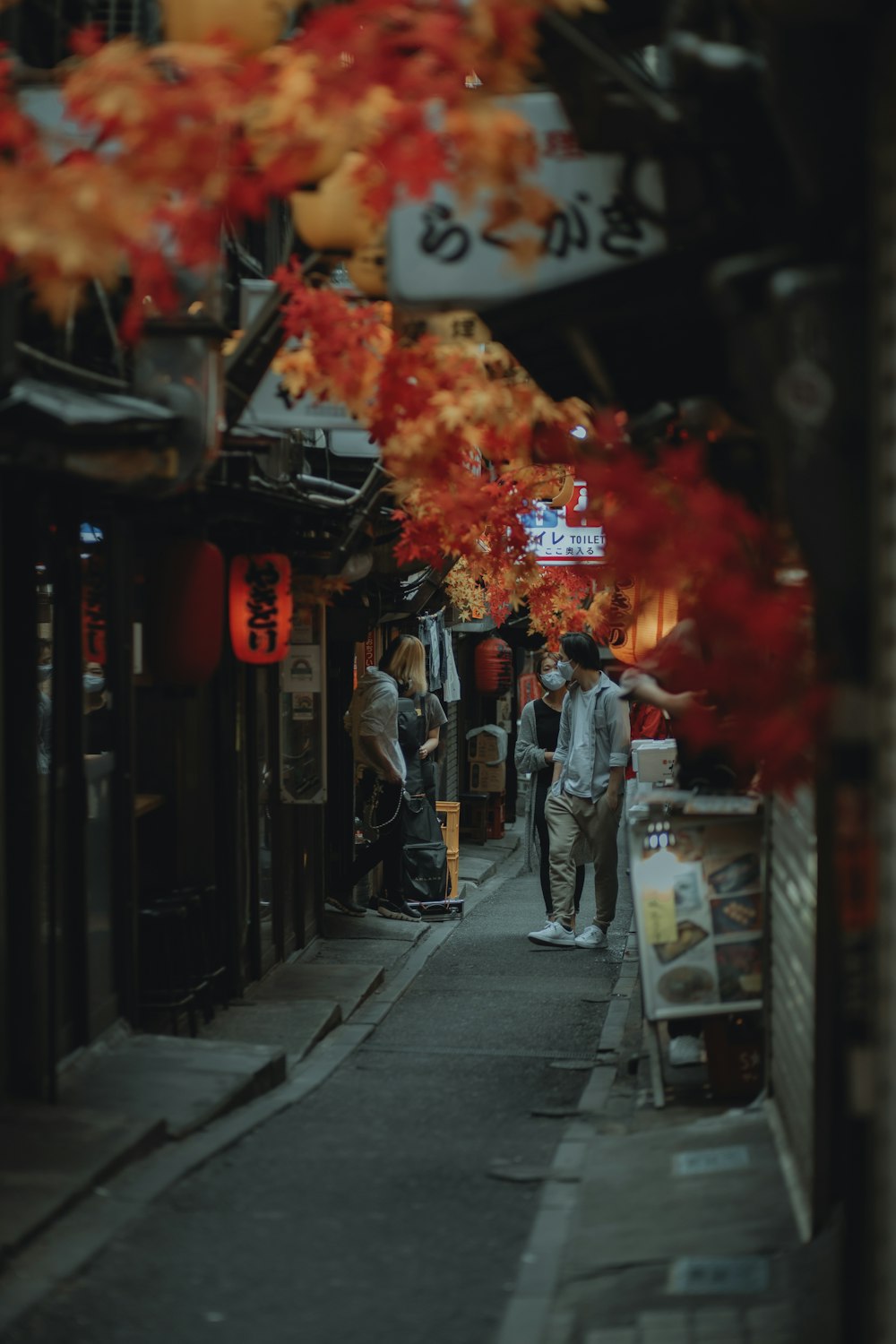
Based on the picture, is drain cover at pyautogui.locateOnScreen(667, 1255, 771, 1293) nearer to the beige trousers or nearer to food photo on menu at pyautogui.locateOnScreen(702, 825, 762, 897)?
food photo on menu at pyautogui.locateOnScreen(702, 825, 762, 897)

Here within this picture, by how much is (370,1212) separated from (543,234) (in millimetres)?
4665

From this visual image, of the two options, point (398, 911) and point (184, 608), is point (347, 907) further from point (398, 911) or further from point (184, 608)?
point (184, 608)

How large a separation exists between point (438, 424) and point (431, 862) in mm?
8178

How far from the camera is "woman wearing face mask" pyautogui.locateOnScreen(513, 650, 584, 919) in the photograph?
16562mm

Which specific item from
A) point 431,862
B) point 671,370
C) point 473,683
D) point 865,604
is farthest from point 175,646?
point 473,683

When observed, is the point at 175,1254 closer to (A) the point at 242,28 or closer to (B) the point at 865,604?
(B) the point at 865,604

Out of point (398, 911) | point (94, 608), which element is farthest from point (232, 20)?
point (398, 911)

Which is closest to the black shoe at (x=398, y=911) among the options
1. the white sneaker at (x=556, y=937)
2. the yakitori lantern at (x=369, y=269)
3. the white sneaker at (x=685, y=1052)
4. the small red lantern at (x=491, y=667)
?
the white sneaker at (x=556, y=937)

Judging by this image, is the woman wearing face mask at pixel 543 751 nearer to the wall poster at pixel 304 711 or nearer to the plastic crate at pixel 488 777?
the wall poster at pixel 304 711

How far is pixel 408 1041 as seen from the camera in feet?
40.5

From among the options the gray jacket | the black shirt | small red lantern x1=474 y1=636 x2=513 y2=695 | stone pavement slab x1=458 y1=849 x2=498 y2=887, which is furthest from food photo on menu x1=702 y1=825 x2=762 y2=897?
small red lantern x1=474 y1=636 x2=513 y2=695

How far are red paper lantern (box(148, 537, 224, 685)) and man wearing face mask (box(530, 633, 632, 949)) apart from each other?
220 inches

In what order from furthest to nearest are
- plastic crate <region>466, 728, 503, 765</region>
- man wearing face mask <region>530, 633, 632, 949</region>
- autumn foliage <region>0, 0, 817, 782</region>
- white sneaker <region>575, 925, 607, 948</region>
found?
plastic crate <region>466, 728, 503, 765</region> < white sneaker <region>575, 925, 607, 948</region> < man wearing face mask <region>530, 633, 632, 949</region> < autumn foliage <region>0, 0, 817, 782</region>

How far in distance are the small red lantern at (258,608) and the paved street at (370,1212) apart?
310cm
